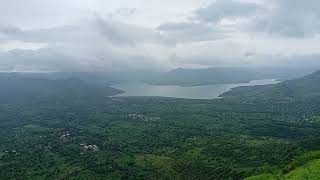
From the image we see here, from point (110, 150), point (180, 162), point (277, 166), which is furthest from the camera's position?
point (110, 150)

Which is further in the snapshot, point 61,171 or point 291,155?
point 61,171

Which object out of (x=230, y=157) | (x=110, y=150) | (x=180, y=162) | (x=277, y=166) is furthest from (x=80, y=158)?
(x=277, y=166)

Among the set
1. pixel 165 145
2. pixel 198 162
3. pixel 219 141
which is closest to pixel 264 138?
pixel 219 141

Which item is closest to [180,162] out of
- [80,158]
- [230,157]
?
[230,157]

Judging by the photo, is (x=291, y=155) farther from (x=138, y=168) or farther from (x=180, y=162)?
(x=138, y=168)

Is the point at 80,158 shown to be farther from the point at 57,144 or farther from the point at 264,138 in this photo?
the point at 264,138

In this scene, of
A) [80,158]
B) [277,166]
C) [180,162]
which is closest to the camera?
[277,166]

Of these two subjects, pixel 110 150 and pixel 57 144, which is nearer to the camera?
pixel 110 150

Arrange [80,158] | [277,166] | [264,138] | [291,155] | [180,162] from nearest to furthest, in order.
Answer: [277,166], [291,155], [180,162], [80,158], [264,138]
